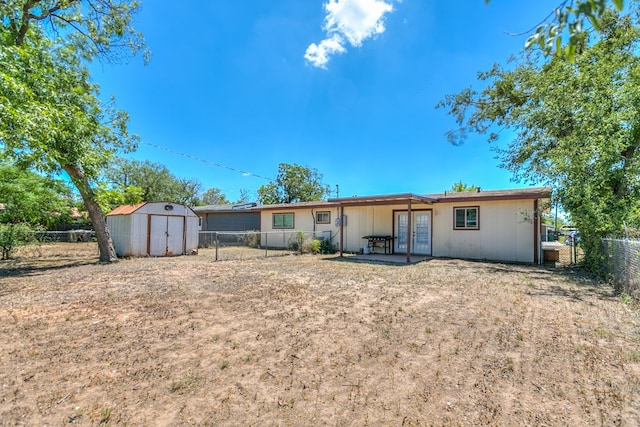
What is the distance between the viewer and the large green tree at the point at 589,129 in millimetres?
7957

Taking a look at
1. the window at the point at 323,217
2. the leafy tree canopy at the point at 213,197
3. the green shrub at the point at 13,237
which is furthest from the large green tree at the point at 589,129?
the leafy tree canopy at the point at 213,197

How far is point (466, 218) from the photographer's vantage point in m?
12.1

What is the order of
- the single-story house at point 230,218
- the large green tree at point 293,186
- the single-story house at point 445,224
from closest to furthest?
the single-story house at point 445,224 < the single-story house at point 230,218 < the large green tree at point 293,186

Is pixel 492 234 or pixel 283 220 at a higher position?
pixel 283 220

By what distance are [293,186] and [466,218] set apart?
25.2m

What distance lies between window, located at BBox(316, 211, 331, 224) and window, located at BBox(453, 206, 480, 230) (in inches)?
230

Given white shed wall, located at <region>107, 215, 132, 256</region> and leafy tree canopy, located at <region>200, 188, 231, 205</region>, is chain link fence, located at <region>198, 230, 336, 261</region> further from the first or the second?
leafy tree canopy, located at <region>200, 188, 231, 205</region>

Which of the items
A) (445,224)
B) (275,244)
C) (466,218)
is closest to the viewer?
(466,218)

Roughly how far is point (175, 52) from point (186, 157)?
7.79 meters

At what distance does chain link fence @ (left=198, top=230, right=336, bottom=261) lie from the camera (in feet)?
45.0

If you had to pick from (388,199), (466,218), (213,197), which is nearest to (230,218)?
(388,199)

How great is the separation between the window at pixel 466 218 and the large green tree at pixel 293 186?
966 inches

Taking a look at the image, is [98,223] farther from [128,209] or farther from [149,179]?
[149,179]

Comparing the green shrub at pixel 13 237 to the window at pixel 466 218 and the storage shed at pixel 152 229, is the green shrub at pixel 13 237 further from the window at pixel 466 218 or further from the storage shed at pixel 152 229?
the window at pixel 466 218
